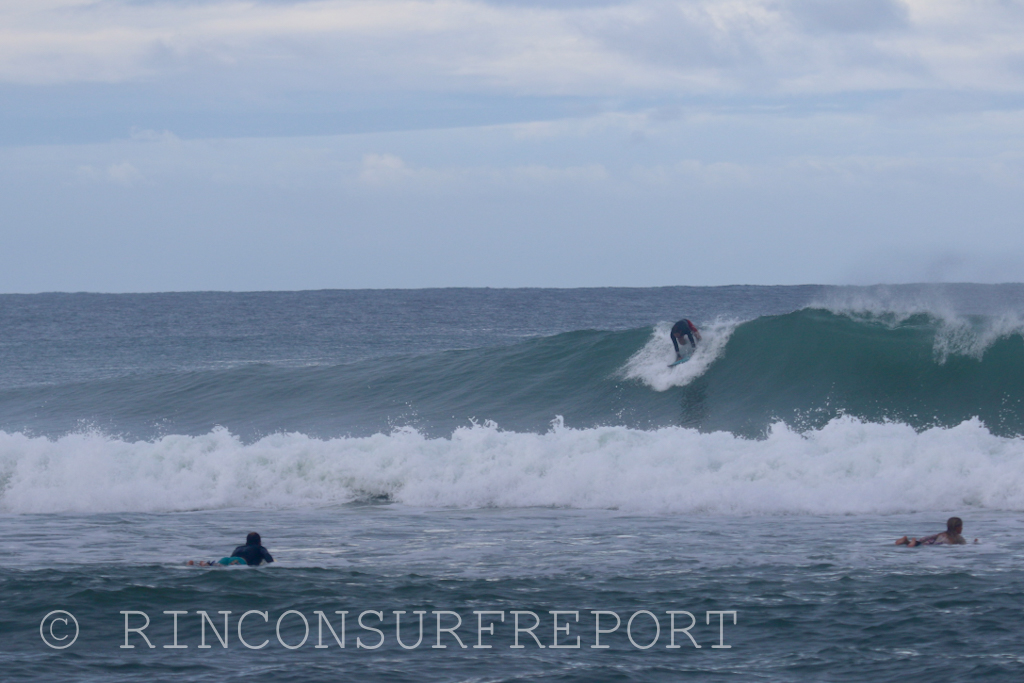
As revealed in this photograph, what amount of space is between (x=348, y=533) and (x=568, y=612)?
4331 mm

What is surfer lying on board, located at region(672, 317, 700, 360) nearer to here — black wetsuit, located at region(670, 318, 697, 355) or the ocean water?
black wetsuit, located at region(670, 318, 697, 355)

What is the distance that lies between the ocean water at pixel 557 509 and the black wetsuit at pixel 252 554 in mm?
266

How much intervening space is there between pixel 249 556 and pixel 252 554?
0.04 m

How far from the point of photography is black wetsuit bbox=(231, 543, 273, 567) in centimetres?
986

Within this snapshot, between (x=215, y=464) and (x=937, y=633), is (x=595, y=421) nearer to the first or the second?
(x=215, y=464)

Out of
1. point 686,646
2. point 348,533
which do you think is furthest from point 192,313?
point 686,646

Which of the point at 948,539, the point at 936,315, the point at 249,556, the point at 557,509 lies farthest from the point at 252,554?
the point at 936,315

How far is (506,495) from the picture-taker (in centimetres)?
1427

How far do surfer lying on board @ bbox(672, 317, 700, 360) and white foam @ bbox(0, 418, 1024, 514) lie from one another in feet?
19.9

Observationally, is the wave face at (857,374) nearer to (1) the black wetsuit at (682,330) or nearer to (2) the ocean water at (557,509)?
(2) the ocean water at (557,509)

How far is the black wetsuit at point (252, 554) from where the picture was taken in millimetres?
9859

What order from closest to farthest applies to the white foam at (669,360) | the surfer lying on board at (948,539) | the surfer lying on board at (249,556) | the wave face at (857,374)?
the surfer lying on board at (249,556) → the surfer lying on board at (948,539) → the wave face at (857,374) → the white foam at (669,360)

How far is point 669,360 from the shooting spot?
21.5m

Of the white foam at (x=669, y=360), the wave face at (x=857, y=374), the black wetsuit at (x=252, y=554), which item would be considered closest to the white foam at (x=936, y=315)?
the wave face at (x=857, y=374)
